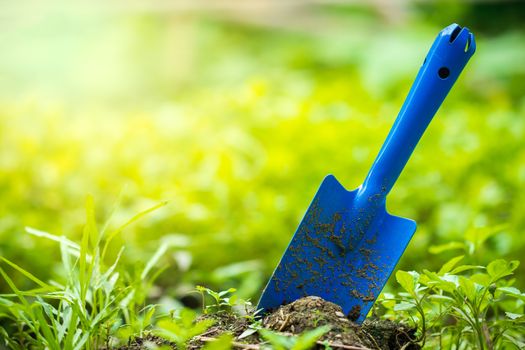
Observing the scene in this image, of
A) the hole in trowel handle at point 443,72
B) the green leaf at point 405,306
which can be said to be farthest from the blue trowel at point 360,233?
the green leaf at point 405,306

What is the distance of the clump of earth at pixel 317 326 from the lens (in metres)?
1.01

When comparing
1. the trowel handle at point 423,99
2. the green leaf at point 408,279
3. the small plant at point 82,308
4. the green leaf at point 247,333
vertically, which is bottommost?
the small plant at point 82,308

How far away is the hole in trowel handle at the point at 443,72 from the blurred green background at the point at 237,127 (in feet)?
1.15

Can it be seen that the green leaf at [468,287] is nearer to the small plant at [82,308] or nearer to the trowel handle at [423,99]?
the trowel handle at [423,99]

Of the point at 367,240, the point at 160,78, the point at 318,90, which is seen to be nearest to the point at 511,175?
the point at 367,240

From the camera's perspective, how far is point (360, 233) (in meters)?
1.25

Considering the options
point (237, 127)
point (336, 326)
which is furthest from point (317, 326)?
point (237, 127)

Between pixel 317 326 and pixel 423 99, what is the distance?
0.48 m

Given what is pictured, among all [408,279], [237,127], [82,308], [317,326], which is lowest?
[82,308]

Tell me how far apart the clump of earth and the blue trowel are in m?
0.07

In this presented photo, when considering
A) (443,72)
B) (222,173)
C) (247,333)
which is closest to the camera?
(247,333)

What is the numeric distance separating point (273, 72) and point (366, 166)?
229cm

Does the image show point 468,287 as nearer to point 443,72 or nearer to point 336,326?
point 336,326

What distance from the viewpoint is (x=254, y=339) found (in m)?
1.03
